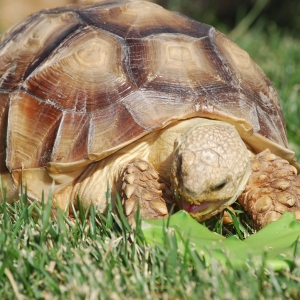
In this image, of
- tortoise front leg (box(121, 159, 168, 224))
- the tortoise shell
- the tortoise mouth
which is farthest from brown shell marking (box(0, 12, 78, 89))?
the tortoise mouth

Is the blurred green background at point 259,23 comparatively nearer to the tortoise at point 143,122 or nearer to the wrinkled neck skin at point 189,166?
the tortoise at point 143,122

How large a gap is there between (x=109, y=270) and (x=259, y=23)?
6.54 metres

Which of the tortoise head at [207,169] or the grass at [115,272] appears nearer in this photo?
the grass at [115,272]

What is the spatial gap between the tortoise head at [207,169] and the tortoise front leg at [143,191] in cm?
11

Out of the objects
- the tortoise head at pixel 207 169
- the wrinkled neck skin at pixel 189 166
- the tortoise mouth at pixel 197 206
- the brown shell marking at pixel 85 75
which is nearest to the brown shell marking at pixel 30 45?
the brown shell marking at pixel 85 75

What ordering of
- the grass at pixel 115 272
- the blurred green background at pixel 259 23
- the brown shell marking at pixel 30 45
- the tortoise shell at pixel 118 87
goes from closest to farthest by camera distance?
the grass at pixel 115 272
the tortoise shell at pixel 118 87
the brown shell marking at pixel 30 45
the blurred green background at pixel 259 23

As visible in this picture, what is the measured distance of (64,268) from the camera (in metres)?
2.18

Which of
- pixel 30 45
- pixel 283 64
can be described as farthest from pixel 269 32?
pixel 30 45

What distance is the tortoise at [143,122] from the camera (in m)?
2.72

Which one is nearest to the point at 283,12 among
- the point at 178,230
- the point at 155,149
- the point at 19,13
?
the point at 19,13

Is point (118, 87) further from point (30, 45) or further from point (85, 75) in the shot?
point (30, 45)

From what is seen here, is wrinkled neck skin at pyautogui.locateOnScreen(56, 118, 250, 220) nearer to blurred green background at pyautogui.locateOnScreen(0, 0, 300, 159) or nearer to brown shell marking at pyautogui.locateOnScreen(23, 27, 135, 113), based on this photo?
brown shell marking at pyautogui.locateOnScreen(23, 27, 135, 113)

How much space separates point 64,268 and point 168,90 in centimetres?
114

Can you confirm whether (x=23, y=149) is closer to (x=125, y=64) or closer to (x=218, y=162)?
(x=125, y=64)
